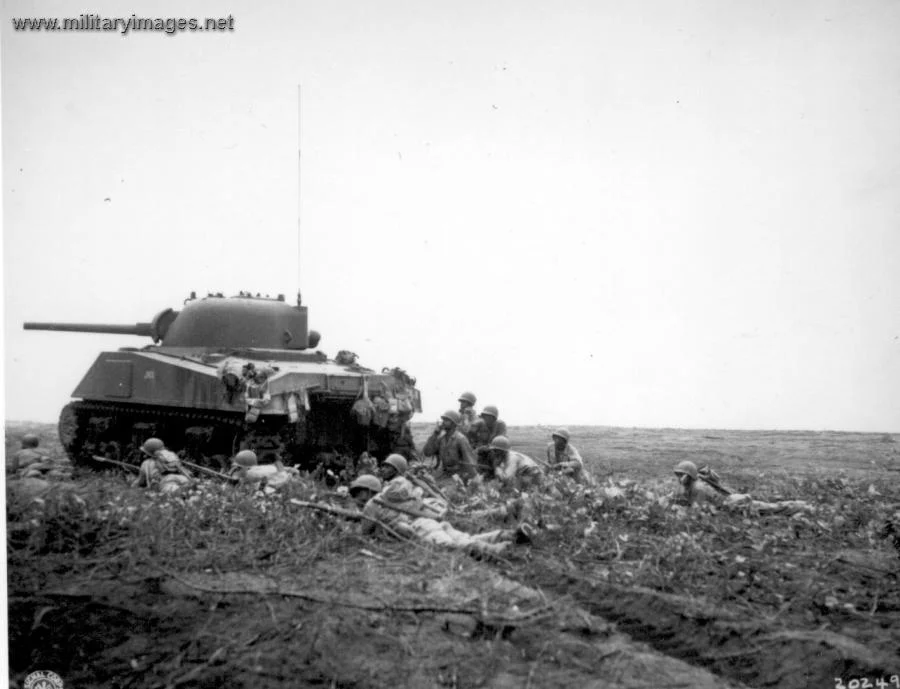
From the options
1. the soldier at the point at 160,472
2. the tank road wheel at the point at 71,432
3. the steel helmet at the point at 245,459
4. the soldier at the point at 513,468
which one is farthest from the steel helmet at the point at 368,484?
the tank road wheel at the point at 71,432

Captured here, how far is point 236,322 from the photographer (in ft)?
38.0

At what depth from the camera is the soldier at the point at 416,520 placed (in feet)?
19.6

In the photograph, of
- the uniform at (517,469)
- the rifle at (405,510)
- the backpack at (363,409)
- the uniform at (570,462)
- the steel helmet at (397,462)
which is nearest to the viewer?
the rifle at (405,510)

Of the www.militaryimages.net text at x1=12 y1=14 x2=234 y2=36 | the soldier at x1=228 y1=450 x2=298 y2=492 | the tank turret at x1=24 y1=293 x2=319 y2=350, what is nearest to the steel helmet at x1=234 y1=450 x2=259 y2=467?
the soldier at x1=228 y1=450 x2=298 y2=492

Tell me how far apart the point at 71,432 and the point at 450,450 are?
5.78 m

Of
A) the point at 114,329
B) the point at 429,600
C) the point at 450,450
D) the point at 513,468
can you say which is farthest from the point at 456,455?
the point at 114,329

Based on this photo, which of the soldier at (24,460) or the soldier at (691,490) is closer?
the soldier at (691,490)

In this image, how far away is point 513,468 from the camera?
29.4 ft

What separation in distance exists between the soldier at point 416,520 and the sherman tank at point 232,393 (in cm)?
266

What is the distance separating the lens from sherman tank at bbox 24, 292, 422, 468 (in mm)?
9750

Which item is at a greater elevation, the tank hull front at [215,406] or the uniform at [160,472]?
the tank hull front at [215,406]

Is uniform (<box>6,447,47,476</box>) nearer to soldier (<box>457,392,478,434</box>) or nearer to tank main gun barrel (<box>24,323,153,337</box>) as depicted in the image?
tank main gun barrel (<box>24,323,153,337</box>)

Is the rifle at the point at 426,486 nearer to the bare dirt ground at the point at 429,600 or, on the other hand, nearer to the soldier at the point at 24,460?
the bare dirt ground at the point at 429,600

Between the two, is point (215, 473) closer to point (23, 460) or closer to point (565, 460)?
point (23, 460)
